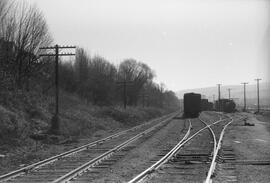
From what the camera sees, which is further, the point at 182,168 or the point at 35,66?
the point at 35,66

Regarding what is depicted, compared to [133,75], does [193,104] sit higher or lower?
lower

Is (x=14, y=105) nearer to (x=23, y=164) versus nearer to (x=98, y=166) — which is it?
(x=23, y=164)

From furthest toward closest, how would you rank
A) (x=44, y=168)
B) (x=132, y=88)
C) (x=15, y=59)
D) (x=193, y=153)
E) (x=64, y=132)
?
1. (x=132, y=88)
2. (x=15, y=59)
3. (x=64, y=132)
4. (x=193, y=153)
5. (x=44, y=168)

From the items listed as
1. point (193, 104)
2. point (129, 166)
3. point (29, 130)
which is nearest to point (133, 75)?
point (193, 104)

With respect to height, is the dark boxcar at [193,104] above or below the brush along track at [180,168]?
above

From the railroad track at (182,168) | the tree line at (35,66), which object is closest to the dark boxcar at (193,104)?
the tree line at (35,66)

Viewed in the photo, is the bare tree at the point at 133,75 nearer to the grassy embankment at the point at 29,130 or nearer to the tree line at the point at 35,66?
the tree line at the point at 35,66

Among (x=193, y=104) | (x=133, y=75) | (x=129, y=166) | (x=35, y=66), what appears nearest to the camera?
(x=129, y=166)

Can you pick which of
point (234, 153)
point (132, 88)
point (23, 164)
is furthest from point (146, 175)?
point (132, 88)

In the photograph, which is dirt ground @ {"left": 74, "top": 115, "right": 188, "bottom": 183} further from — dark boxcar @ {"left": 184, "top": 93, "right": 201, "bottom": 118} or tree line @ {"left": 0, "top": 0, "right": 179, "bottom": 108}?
dark boxcar @ {"left": 184, "top": 93, "right": 201, "bottom": 118}

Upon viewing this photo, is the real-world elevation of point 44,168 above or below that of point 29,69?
below

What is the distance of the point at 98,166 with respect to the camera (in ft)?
41.1

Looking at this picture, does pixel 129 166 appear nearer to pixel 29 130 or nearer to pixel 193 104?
pixel 29 130

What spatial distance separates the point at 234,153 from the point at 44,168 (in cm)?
727
